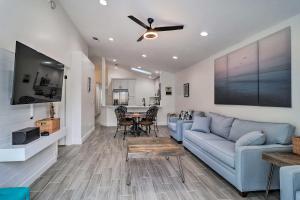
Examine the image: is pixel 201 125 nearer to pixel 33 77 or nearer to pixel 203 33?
pixel 203 33

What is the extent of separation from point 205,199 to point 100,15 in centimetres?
415

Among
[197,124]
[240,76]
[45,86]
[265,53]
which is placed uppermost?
[265,53]

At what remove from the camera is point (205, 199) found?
7.70 feet

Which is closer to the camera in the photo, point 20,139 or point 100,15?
point 20,139

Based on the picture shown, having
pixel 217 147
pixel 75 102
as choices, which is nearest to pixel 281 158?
pixel 217 147

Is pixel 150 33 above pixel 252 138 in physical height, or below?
above

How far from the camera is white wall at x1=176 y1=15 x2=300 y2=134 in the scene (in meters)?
2.60

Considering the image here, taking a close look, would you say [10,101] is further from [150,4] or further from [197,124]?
[197,124]

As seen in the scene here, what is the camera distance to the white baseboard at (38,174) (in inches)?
106

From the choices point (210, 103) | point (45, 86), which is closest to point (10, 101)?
point (45, 86)

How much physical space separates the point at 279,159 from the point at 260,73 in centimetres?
173

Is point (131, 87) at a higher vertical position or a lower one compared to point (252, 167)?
higher

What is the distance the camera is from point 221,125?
13.0 feet

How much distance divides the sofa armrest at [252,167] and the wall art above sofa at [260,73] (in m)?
0.86
